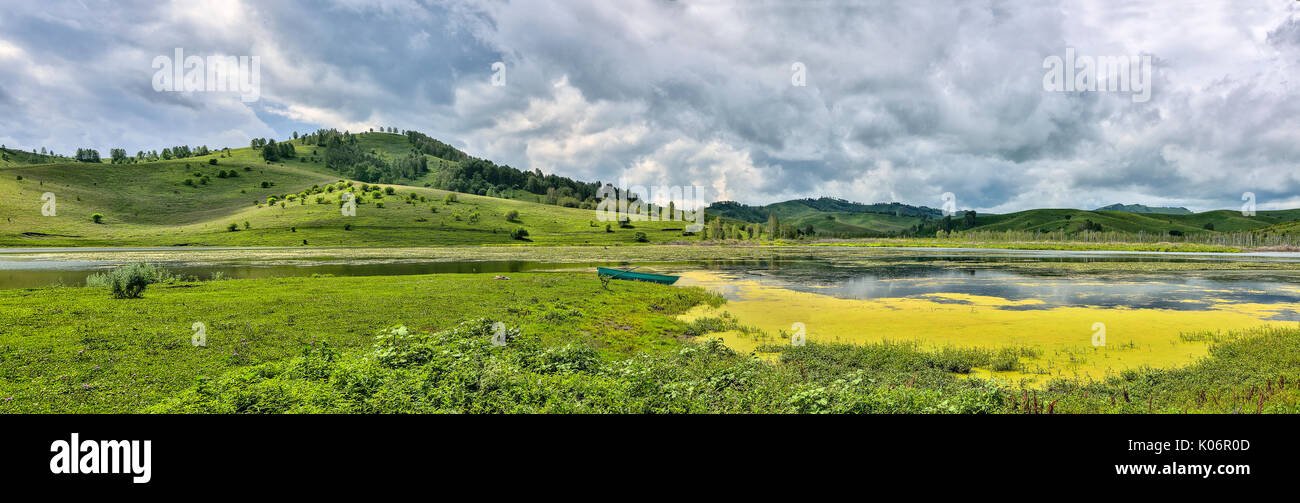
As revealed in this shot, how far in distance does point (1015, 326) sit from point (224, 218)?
220183 mm

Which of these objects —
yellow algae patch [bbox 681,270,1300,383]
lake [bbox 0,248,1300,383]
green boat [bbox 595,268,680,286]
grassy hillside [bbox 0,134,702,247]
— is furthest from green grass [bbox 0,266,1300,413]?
grassy hillside [bbox 0,134,702,247]

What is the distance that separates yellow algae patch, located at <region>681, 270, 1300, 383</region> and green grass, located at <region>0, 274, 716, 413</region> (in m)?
5.21

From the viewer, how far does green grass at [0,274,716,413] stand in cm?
1165

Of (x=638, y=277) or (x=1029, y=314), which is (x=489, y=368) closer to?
(x=1029, y=314)

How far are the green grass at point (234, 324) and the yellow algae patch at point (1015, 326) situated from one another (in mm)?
5205

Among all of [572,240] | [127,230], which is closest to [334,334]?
[572,240]

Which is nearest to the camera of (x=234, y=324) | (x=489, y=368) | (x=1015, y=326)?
(x=489, y=368)

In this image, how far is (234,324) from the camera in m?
18.8

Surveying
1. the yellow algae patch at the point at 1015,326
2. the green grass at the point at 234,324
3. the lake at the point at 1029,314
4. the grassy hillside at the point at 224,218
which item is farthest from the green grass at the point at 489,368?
the grassy hillside at the point at 224,218

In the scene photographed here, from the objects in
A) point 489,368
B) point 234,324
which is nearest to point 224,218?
point 234,324

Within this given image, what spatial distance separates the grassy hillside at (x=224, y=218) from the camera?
435 ft

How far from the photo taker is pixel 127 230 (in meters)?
142
